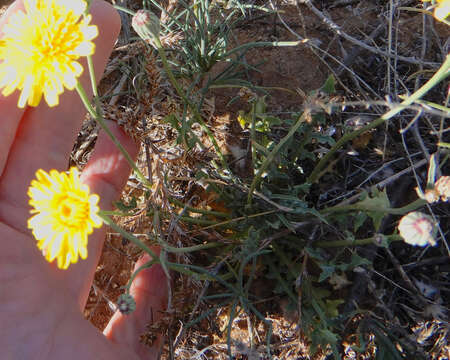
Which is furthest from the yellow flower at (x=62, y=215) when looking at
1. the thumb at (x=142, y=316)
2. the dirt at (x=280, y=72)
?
the dirt at (x=280, y=72)

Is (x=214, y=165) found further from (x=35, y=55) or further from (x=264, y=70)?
(x=35, y=55)

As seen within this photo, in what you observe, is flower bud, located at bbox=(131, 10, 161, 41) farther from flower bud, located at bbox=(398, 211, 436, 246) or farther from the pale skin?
flower bud, located at bbox=(398, 211, 436, 246)

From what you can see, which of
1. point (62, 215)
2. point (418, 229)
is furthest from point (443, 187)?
point (62, 215)

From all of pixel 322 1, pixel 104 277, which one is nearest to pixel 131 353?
pixel 104 277

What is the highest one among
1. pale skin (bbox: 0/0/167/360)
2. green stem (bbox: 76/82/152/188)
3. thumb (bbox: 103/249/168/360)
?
green stem (bbox: 76/82/152/188)

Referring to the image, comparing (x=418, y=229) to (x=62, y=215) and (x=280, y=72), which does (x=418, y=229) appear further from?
(x=280, y=72)

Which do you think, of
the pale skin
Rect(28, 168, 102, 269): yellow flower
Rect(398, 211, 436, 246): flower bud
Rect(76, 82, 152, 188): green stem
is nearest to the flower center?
Rect(28, 168, 102, 269): yellow flower
